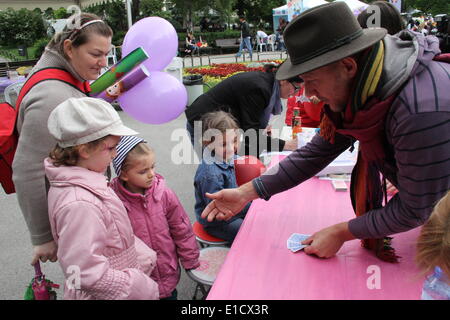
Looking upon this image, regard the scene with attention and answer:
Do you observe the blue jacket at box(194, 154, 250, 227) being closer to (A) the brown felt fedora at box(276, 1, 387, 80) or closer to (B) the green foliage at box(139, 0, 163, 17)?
(A) the brown felt fedora at box(276, 1, 387, 80)

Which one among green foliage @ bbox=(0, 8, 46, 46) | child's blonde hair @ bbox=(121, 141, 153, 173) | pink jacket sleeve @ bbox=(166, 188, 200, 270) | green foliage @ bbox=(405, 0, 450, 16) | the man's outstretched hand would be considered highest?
green foliage @ bbox=(405, 0, 450, 16)

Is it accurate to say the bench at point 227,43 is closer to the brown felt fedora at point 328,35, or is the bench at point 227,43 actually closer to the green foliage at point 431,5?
the green foliage at point 431,5

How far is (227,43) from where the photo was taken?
916 inches

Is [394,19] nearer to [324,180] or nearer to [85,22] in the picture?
[324,180]

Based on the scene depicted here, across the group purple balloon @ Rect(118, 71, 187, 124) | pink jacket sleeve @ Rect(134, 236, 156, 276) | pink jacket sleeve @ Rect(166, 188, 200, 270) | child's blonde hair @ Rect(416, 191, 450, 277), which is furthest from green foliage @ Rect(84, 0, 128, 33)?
child's blonde hair @ Rect(416, 191, 450, 277)

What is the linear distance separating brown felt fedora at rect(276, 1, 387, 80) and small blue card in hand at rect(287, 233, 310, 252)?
680 millimetres

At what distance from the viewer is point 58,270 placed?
9.25ft

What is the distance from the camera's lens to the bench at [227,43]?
879 inches

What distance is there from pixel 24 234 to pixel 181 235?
2101mm

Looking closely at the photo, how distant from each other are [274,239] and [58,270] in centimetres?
200

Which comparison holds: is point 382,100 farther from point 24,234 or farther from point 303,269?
point 24,234

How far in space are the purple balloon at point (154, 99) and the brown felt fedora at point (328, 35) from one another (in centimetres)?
149

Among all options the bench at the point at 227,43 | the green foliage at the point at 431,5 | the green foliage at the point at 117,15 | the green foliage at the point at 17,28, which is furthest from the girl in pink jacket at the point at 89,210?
the green foliage at the point at 431,5

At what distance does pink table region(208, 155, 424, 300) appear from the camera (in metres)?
1.23
